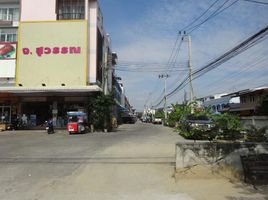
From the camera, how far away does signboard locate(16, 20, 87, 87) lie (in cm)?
3628

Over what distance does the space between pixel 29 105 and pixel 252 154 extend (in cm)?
3122

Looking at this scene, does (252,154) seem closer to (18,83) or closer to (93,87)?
(93,87)

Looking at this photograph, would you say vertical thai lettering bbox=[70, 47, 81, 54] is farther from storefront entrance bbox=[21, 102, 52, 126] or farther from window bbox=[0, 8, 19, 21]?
window bbox=[0, 8, 19, 21]

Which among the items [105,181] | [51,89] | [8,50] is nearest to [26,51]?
[8,50]

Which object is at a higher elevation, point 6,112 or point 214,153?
point 6,112

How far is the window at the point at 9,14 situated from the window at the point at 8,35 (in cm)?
184

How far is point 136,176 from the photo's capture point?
10047 mm

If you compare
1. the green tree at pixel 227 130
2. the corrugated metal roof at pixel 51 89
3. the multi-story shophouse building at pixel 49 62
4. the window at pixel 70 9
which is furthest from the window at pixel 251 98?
the green tree at pixel 227 130

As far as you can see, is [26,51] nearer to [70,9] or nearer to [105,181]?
[70,9]

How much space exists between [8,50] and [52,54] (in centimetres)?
524

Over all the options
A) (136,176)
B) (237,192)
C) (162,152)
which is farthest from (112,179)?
(162,152)

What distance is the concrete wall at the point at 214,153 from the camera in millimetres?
9805

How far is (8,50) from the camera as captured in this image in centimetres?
3747

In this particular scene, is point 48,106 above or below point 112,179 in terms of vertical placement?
above
